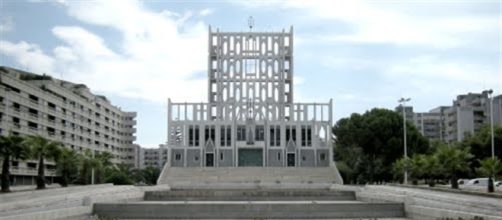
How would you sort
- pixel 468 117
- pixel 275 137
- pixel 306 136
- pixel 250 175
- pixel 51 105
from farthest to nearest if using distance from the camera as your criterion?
pixel 468 117 < pixel 51 105 < pixel 306 136 < pixel 275 137 < pixel 250 175

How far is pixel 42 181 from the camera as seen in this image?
137ft

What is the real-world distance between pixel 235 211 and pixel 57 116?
202 feet

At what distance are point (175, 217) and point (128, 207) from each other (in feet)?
5.65

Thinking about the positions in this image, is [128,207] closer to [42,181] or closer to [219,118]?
[42,181]

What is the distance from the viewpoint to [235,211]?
21.4 metres

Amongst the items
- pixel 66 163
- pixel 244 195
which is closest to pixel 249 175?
pixel 66 163

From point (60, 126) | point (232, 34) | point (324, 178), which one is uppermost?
point (232, 34)

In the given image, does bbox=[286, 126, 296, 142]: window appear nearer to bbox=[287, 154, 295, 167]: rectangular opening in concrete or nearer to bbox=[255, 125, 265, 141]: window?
bbox=[287, 154, 295, 167]: rectangular opening in concrete

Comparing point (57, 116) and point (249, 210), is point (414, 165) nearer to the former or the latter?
point (249, 210)

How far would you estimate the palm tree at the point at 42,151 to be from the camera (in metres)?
41.6

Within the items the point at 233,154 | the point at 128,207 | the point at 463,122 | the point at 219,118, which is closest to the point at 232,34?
the point at 219,118

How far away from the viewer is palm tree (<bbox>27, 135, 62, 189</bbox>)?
41641 mm

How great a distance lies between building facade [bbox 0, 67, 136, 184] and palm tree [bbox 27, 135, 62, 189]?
1624 centimetres

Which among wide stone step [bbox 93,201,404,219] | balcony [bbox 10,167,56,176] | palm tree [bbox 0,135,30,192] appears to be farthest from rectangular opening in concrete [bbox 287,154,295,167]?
wide stone step [bbox 93,201,404,219]
